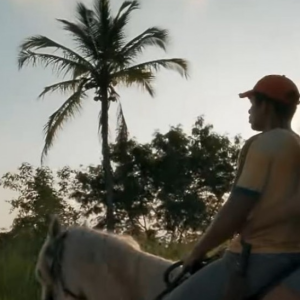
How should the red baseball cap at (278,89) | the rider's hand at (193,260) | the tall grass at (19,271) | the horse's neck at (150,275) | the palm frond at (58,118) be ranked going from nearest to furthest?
the red baseball cap at (278,89) < the rider's hand at (193,260) < the horse's neck at (150,275) < the tall grass at (19,271) < the palm frond at (58,118)

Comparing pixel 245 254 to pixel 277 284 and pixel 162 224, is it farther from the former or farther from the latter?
pixel 162 224

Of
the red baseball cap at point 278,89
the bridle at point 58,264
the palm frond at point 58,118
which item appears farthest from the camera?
the palm frond at point 58,118

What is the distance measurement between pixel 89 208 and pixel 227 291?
119ft

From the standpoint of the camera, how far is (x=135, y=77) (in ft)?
106

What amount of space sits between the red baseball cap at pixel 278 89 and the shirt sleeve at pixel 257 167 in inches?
10.2

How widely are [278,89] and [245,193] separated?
1.78ft

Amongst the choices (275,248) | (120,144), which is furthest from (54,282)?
(120,144)

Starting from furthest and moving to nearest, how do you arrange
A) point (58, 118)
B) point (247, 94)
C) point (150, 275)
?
point (58, 118) < point (150, 275) < point (247, 94)

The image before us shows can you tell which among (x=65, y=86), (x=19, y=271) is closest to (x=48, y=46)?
(x=65, y=86)

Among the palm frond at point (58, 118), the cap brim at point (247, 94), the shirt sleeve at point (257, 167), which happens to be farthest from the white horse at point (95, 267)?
the palm frond at point (58, 118)

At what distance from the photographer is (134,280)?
16.3ft

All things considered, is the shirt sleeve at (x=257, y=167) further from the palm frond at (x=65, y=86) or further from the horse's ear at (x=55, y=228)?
the palm frond at (x=65, y=86)

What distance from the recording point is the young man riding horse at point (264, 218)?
13.7 feet

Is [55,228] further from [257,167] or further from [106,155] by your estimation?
[106,155]
